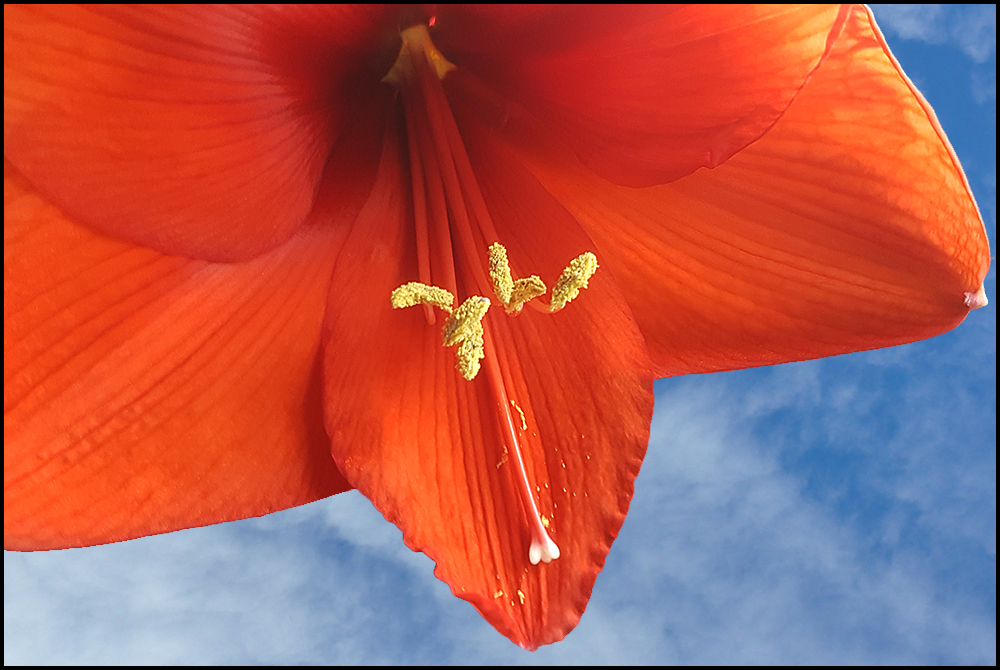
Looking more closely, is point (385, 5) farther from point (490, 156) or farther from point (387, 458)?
point (387, 458)

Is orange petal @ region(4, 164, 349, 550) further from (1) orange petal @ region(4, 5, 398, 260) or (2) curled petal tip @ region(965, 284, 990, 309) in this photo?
(2) curled petal tip @ region(965, 284, 990, 309)

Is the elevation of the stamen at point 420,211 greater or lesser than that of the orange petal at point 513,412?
greater

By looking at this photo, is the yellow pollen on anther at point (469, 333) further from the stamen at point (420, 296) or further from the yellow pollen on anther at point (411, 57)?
the yellow pollen on anther at point (411, 57)

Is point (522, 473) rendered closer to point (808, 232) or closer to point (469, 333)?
point (469, 333)

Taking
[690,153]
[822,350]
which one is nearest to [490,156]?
[690,153]

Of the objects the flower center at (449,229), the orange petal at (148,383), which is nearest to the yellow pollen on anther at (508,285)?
the flower center at (449,229)

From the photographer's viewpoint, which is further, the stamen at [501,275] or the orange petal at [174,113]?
the stamen at [501,275]

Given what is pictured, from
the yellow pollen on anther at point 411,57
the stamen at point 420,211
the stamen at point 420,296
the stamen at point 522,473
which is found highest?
the yellow pollen on anther at point 411,57
